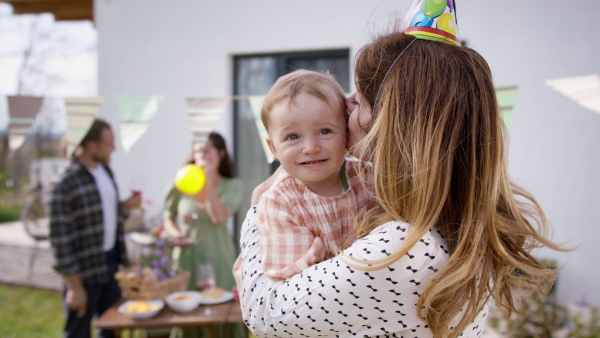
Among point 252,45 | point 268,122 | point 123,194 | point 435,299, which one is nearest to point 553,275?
point 435,299

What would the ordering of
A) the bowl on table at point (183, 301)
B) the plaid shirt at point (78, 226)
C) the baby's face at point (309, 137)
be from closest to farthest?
1. the baby's face at point (309, 137)
2. the bowl on table at point (183, 301)
3. the plaid shirt at point (78, 226)

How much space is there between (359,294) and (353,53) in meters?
3.63

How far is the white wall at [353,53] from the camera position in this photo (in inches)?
154

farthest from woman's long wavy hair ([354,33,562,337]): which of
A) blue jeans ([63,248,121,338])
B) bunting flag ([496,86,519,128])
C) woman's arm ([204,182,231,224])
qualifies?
blue jeans ([63,248,121,338])

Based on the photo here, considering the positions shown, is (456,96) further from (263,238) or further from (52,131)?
(52,131)

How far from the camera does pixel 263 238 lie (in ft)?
4.12

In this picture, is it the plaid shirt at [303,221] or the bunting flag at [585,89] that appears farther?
the bunting flag at [585,89]

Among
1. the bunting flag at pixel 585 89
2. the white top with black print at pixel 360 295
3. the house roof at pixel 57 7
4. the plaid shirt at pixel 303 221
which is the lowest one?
the white top with black print at pixel 360 295

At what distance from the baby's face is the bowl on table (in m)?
2.07

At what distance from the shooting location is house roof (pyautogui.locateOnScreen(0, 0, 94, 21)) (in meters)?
5.67

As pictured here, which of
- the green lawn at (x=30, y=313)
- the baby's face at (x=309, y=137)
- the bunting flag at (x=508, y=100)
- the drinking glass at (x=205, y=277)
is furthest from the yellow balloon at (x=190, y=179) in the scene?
the baby's face at (x=309, y=137)

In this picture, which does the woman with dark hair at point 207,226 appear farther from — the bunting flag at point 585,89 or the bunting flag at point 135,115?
the bunting flag at point 585,89

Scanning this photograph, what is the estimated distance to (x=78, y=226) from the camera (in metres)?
3.55

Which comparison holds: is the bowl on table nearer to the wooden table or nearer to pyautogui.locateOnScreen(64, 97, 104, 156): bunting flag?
the wooden table
